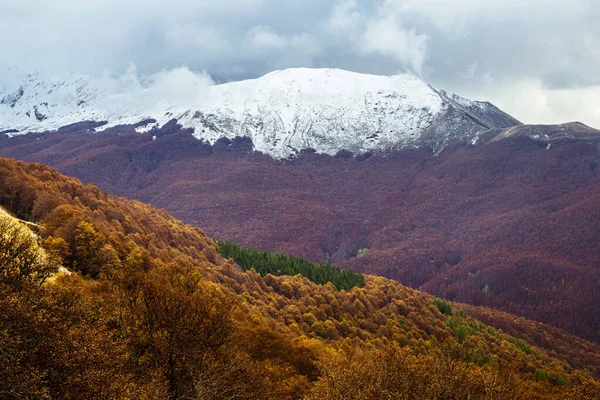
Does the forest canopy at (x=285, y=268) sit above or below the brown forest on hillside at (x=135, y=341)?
below

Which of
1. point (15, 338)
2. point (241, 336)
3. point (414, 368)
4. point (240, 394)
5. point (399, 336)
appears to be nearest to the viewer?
point (15, 338)

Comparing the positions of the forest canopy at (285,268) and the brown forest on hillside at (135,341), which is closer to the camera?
the brown forest on hillside at (135,341)

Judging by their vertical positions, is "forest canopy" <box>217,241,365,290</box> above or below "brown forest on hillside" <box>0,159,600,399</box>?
below

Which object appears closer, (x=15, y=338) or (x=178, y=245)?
(x=15, y=338)

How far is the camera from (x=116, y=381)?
80.7ft

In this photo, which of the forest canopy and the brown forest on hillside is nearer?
the brown forest on hillside

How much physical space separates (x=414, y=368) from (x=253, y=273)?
87093 millimetres

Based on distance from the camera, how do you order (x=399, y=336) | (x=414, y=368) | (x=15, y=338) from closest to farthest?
1. (x=15, y=338)
2. (x=414, y=368)
3. (x=399, y=336)

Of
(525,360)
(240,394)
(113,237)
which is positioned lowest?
(525,360)

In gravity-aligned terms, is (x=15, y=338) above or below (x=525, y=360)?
above

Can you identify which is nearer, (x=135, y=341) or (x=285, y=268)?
(x=135, y=341)

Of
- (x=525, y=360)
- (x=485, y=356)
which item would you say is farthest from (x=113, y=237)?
(x=525, y=360)

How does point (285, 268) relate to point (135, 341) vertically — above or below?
below

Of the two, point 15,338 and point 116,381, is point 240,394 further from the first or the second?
point 15,338
